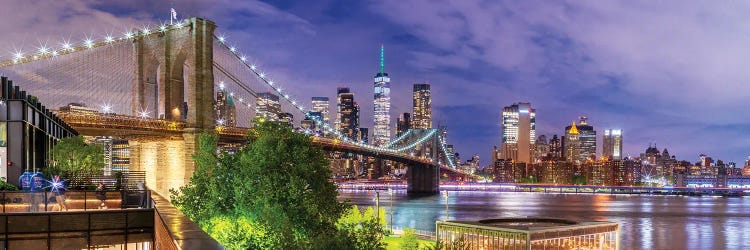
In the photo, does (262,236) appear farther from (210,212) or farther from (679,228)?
(679,228)

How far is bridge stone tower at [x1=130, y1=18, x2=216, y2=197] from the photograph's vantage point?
57906 millimetres

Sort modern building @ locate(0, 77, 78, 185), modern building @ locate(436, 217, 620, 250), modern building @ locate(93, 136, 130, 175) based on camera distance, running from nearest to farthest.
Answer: modern building @ locate(0, 77, 78, 185)
modern building @ locate(436, 217, 620, 250)
modern building @ locate(93, 136, 130, 175)

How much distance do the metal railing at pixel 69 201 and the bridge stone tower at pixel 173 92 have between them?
99.2 feet

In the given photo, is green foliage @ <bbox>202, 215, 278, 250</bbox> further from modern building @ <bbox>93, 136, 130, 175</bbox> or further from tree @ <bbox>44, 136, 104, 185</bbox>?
modern building @ <bbox>93, 136, 130, 175</bbox>

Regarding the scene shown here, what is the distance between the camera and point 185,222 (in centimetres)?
1367

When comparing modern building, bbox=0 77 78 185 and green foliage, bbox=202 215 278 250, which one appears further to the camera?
modern building, bbox=0 77 78 185

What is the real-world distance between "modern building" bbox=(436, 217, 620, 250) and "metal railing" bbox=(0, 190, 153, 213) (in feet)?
65.1

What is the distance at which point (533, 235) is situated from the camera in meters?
42.3

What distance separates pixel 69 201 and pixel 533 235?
27.4 metres

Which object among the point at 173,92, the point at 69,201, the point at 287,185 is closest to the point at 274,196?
the point at 287,185

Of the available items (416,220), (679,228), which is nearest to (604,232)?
(416,220)

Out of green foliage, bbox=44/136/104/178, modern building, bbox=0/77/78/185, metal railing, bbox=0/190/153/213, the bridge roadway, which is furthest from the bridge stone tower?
metal railing, bbox=0/190/153/213

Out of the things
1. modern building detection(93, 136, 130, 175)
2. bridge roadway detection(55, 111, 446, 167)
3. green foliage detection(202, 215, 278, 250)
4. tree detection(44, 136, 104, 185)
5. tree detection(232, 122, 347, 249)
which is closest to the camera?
green foliage detection(202, 215, 278, 250)

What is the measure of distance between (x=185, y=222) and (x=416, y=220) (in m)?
83.5
